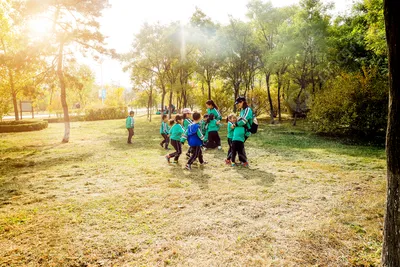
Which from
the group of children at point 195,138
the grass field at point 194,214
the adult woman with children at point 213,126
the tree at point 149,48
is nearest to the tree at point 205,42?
the tree at point 149,48

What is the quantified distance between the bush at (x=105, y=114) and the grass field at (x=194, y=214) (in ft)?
96.2

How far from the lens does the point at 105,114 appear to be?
125ft

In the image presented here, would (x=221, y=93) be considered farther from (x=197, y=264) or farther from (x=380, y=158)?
(x=197, y=264)

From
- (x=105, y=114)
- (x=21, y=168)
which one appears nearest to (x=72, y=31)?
(x=21, y=168)

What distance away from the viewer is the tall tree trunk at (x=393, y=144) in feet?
8.25

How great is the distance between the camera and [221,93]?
97.4 feet

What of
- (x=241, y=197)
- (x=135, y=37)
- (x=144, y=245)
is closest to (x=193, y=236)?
(x=144, y=245)

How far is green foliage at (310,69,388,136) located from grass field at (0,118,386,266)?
5.70 meters

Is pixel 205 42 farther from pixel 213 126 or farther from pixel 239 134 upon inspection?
pixel 239 134

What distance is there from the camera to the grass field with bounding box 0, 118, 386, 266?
3432 millimetres

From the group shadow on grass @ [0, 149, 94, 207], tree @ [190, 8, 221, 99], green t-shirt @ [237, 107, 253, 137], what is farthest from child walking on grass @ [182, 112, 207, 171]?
tree @ [190, 8, 221, 99]

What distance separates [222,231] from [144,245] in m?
1.28

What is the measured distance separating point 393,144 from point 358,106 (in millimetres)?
12858

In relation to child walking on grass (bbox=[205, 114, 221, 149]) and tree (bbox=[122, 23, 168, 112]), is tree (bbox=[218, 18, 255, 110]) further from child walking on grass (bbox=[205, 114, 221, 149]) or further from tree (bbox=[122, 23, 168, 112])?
child walking on grass (bbox=[205, 114, 221, 149])
